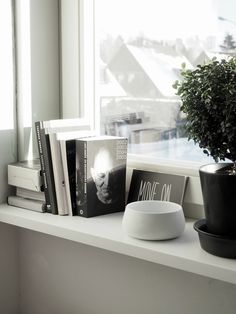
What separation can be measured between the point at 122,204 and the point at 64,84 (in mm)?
489

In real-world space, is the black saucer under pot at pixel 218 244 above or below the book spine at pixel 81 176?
below

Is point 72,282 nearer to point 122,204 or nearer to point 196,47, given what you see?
point 122,204

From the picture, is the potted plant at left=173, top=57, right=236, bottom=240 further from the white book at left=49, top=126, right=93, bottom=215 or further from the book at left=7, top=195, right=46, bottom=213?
the book at left=7, top=195, right=46, bottom=213

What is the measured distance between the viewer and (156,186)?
1392 millimetres

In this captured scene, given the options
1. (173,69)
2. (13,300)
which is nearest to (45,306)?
(13,300)

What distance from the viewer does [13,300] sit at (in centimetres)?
168

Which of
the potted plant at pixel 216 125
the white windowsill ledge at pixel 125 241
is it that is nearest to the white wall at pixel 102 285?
the white windowsill ledge at pixel 125 241

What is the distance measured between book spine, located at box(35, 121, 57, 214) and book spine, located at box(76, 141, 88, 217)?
0.27 ft

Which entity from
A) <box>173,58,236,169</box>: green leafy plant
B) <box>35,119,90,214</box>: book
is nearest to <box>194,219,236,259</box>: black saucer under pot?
<box>173,58,236,169</box>: green leafy plant

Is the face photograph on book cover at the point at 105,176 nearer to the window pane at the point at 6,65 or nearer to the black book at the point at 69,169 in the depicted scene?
the black book at the point at 69,169

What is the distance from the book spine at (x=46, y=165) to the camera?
139 centimetres

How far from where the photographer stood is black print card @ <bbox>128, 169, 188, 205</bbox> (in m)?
Answer: 1.35

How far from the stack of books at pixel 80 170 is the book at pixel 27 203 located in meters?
0.03

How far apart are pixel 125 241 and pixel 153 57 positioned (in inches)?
24.2
